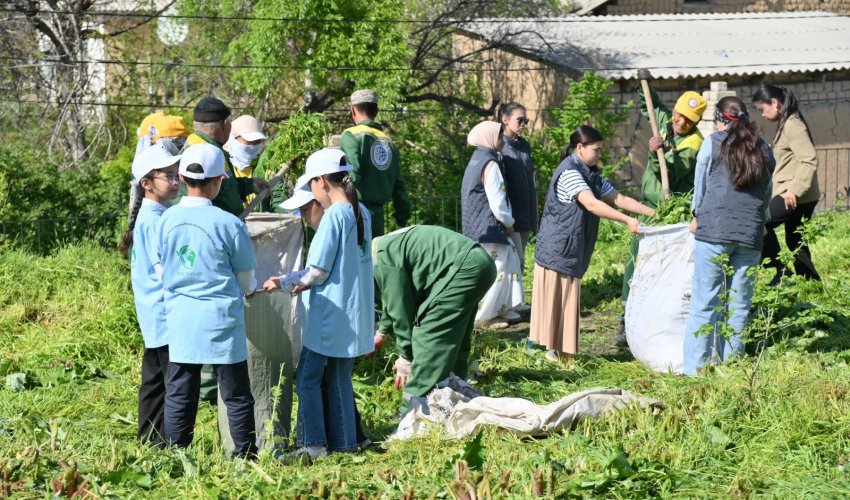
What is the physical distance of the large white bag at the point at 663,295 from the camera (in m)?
6.88

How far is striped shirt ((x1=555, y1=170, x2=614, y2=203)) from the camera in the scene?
7.11 meters

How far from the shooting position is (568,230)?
283 inches

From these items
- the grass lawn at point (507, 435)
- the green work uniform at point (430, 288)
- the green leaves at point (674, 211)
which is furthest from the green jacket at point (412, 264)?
the green leaves at point (674, 211)

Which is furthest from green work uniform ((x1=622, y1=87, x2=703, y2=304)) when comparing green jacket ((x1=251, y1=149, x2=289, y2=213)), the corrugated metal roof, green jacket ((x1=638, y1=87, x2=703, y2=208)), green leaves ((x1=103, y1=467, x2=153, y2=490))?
the corrugated metal roof

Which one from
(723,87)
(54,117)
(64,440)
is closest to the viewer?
(64,440)

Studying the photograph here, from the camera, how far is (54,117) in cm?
1529

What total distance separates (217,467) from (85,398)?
2263mm

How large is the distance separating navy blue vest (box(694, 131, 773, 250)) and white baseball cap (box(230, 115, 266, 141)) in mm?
2875

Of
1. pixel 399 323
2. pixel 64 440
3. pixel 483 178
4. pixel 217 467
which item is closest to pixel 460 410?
pixel 399 323

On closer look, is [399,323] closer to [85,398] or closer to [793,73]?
[85,398]

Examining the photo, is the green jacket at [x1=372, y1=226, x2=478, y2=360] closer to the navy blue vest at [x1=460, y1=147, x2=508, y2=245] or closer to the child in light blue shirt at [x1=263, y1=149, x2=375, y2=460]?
the child in light blue shirt at [x1=263, y1=149, x2=375, y2=460]

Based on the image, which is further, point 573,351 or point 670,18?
point 670,18

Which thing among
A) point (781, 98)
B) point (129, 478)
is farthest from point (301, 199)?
point (781, 98)

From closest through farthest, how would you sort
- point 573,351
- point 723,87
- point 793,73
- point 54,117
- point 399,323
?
1. point 399,323
2. point 573,351
3. point 723,87
4. point 54,117
5. point 793,73
